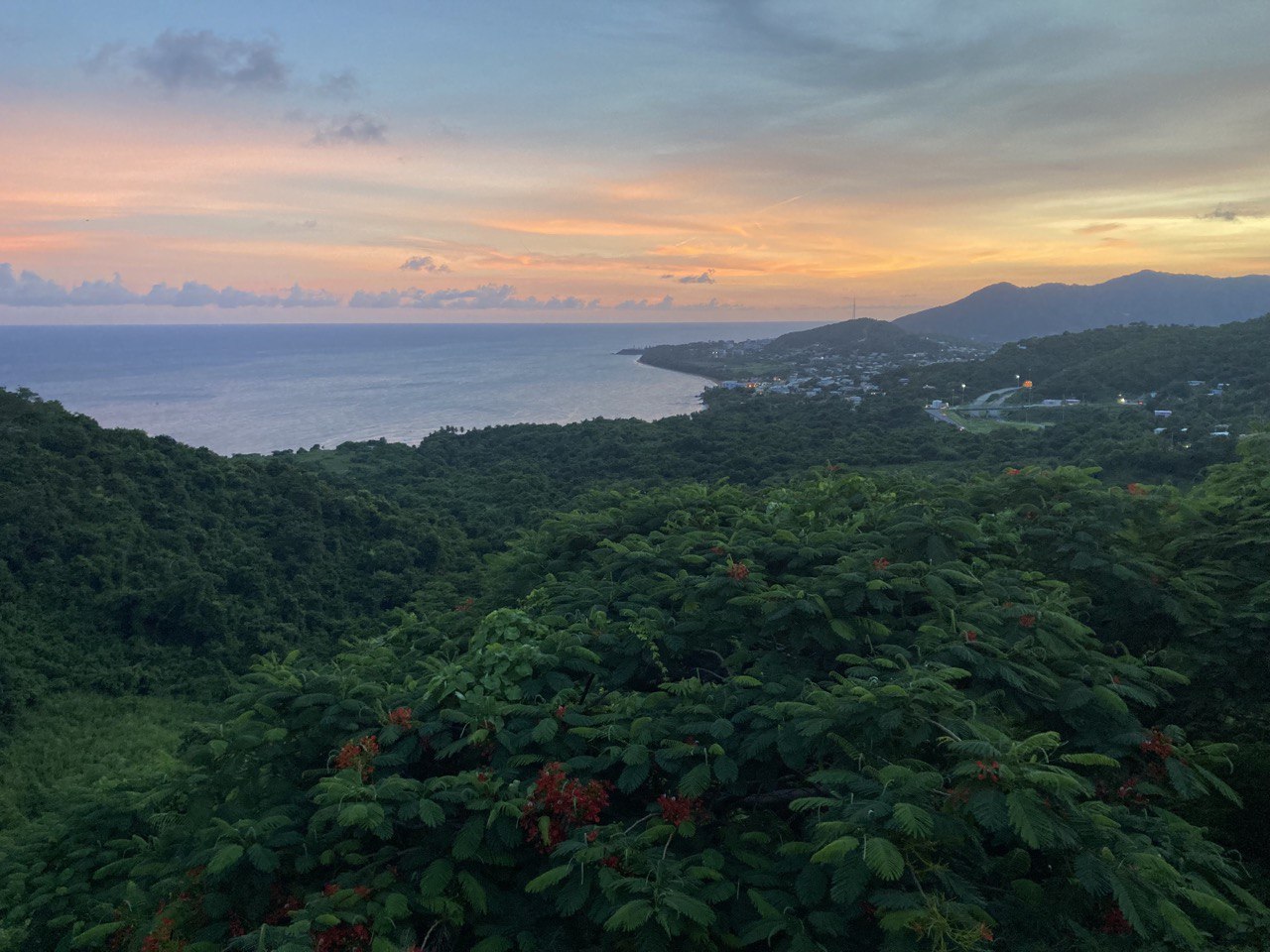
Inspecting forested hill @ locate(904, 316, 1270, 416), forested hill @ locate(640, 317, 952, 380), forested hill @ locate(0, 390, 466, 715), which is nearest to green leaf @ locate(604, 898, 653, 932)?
forested hill @ locate(0, 390, 466, 715)

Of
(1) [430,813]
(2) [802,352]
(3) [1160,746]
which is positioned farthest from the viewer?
(2) [802,352]

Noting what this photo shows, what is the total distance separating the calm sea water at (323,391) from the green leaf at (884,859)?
6613 centimetres

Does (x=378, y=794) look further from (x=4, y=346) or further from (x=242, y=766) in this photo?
(x=4, y=346)

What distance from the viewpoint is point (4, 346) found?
18825 cm

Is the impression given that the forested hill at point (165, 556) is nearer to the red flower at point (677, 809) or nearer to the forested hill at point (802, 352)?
the red flower at point (677, 809)

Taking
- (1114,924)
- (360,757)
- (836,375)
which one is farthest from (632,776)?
(836,375)

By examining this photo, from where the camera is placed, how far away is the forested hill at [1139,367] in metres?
56.6

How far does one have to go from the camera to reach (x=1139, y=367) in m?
67.5

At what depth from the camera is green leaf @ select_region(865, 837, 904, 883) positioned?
12.3ft

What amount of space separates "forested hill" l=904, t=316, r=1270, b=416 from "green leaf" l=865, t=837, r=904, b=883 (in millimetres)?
56706

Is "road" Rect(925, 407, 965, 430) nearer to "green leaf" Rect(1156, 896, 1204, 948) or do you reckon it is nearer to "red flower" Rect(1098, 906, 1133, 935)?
"red flower" Rect(1098, 906, 1133, 935)

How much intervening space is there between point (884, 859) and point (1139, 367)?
3129 inches

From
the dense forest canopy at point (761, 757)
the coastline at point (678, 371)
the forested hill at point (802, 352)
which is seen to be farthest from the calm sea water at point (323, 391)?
the dense forest canopy at point (761, 757)

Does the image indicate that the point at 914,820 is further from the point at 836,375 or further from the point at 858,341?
the point at 858,341
